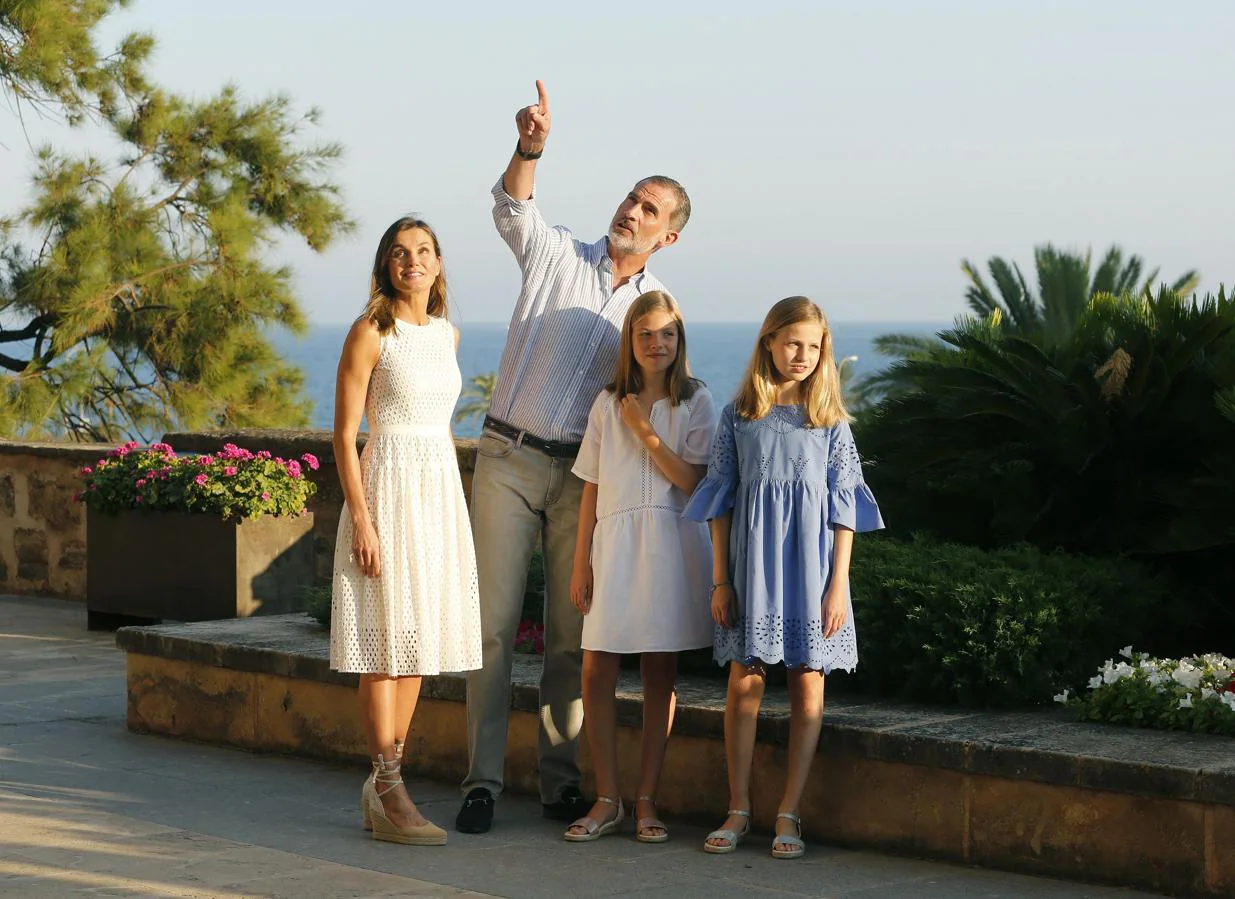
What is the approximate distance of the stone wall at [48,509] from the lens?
1025cm

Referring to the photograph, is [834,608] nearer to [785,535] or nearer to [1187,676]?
[785,535]

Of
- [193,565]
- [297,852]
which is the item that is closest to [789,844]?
[297,852]

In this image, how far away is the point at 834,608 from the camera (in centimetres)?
466

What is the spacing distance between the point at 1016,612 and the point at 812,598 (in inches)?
30.5

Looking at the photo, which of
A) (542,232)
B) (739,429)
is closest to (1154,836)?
(739,429)

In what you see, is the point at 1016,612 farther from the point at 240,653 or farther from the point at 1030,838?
the point at 240,653

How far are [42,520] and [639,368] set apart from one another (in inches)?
270

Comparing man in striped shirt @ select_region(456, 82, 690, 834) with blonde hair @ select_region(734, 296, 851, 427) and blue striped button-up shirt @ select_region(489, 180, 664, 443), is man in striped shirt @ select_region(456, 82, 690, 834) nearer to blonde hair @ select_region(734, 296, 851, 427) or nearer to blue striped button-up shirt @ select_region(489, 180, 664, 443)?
blue striped button-up shirt @ select_region(489, 180, 664, 443)

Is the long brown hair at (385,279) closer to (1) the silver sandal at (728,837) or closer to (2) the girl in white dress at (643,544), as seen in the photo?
(2) the girl in white dress at (643,544)

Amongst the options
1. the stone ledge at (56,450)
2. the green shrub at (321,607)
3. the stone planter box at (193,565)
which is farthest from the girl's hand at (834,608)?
the stone ledge at (56,450)

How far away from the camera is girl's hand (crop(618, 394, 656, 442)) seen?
4.87 m

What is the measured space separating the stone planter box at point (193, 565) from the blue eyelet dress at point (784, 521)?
14.5ft

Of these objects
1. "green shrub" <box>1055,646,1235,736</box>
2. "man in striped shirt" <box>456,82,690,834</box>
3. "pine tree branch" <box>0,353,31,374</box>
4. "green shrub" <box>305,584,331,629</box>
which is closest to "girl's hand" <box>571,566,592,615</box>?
"man in striped shirt" <box>456,82,690,834</box>

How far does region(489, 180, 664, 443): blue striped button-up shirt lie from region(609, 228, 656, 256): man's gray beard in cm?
9
